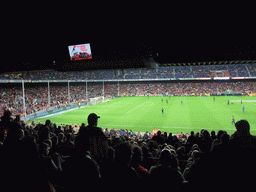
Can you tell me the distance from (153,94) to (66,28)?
6267 centimetres

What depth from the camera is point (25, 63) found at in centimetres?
1036

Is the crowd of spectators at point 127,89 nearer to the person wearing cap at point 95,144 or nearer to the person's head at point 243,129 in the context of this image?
the person wearing cap at point 95,144

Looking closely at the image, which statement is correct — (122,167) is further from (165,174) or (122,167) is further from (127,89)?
(127,89)

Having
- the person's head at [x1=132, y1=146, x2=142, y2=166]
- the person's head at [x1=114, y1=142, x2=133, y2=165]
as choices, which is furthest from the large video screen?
the person's head at [x1=114, y1=142, x2=133, y2=165]

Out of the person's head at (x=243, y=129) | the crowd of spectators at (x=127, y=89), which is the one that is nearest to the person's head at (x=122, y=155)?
the person's head at (x=243, y=129)

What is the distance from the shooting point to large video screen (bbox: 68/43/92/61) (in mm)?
8336

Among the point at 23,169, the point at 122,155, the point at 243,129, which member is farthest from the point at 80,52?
the point at 243,129

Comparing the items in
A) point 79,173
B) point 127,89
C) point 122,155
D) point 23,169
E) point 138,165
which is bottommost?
point 127,89

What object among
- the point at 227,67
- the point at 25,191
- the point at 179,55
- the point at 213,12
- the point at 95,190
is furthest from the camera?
the point at 227,67

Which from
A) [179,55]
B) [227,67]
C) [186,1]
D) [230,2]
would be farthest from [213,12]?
[227,67]

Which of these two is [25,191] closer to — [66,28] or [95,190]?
[95,190]

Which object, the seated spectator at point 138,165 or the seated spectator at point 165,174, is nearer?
the seated spectator at point 165,174

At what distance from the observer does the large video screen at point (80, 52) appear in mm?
8336

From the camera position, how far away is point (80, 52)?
27.9 feet
